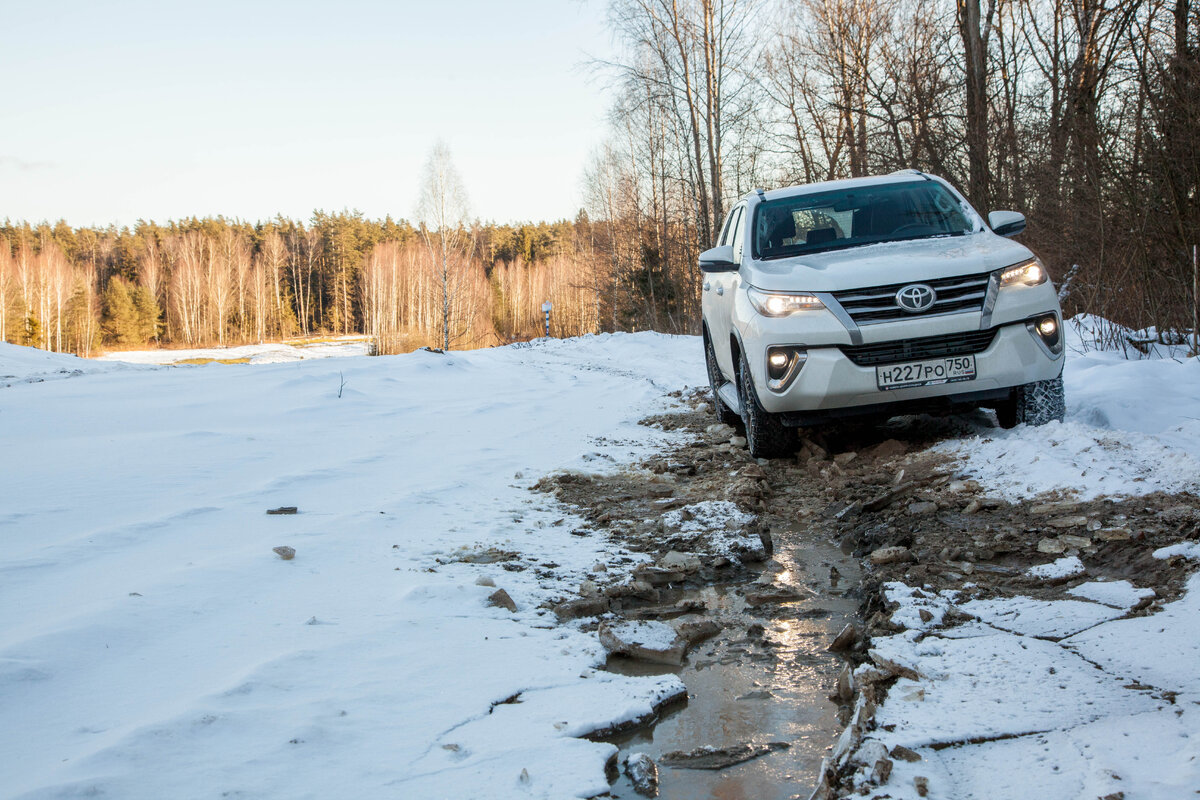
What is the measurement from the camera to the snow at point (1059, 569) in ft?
9.92

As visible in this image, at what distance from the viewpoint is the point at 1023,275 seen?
15.4 feet

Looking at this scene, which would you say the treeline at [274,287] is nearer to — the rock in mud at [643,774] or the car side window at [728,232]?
the car side window at [728,232]

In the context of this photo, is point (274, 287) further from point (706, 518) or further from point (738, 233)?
point (706, 518)

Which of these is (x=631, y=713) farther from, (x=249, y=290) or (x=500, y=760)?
(x=249, y=290)

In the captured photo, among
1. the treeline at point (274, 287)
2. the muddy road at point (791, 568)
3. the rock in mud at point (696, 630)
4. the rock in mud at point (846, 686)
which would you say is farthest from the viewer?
the treeline at point (274, 287)

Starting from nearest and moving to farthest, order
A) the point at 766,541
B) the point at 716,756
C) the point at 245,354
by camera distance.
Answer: the point at 716,756, the point at 766,541, the point at 245,354

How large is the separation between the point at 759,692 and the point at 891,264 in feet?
9.90

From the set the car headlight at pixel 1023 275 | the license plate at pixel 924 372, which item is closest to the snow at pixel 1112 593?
the license plate at pixel 924 372

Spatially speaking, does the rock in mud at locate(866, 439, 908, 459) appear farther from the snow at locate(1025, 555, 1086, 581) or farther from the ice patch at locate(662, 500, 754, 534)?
the snow at locate(1025, 555, 1086, 581)

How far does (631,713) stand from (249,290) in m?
83.4

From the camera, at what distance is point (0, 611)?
277 centimetres

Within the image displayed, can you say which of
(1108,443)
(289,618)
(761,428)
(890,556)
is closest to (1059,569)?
(890,556)

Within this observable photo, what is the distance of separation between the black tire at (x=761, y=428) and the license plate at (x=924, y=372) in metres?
0.76

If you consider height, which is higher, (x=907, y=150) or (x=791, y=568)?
(x=907, y=150)
